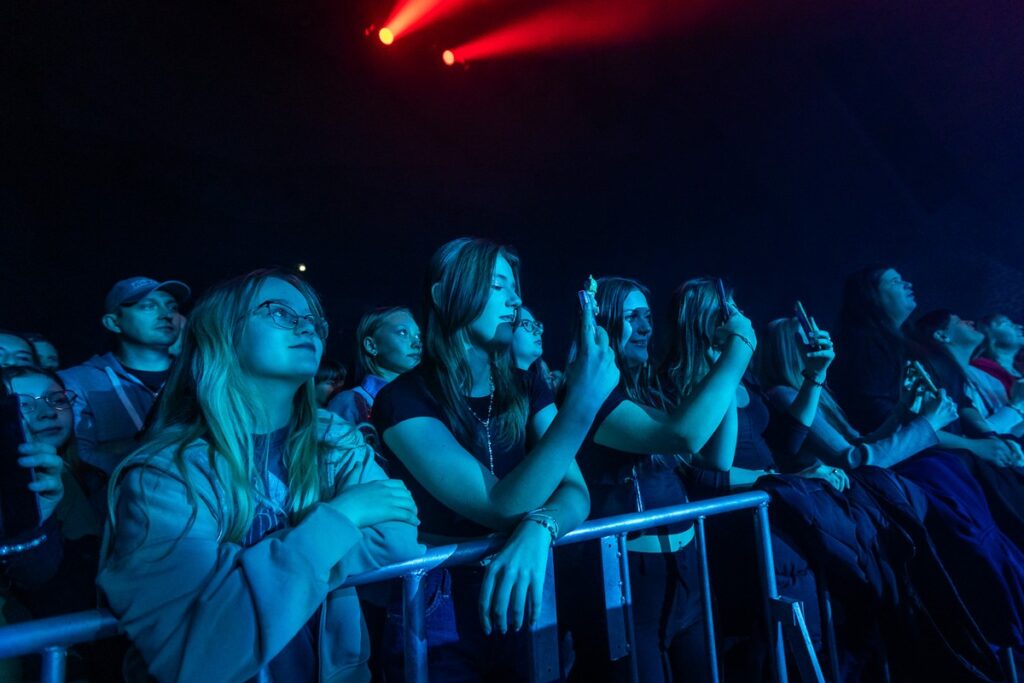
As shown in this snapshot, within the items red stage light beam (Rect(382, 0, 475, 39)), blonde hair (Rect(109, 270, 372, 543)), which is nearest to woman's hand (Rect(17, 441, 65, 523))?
blonde hair (Rect(109, 270, 372, 543))

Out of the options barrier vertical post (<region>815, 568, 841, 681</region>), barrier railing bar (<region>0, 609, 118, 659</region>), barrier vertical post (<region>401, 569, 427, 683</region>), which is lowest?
barrier vertical post (<region>815, 568, 841, 681</region>)

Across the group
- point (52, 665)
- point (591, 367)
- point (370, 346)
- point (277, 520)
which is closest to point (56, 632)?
point (52, 665)

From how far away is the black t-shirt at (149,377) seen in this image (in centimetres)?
268

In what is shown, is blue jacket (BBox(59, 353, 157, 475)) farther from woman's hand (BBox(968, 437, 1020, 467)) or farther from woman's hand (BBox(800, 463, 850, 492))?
woman's hand (BBox(968, 437, 1020, 467))

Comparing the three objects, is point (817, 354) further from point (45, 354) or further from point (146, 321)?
point (45, 354)

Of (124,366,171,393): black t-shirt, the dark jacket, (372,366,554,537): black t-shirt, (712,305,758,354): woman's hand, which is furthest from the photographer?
(124,366,171,393): black t-shirt

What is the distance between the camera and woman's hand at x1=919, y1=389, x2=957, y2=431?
2783 millimetres

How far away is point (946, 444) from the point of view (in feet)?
9.80

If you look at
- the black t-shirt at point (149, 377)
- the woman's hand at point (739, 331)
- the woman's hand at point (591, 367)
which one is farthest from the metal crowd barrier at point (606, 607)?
the black t-shirt at point (149, 377)

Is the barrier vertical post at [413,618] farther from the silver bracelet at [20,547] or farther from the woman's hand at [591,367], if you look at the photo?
the silver bracelet at [20,547]

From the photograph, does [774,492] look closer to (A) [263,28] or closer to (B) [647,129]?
(A) [263,28]

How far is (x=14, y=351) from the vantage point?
104 inches

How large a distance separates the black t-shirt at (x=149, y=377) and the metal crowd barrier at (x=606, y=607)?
199cm

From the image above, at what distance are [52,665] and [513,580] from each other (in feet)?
2.51
